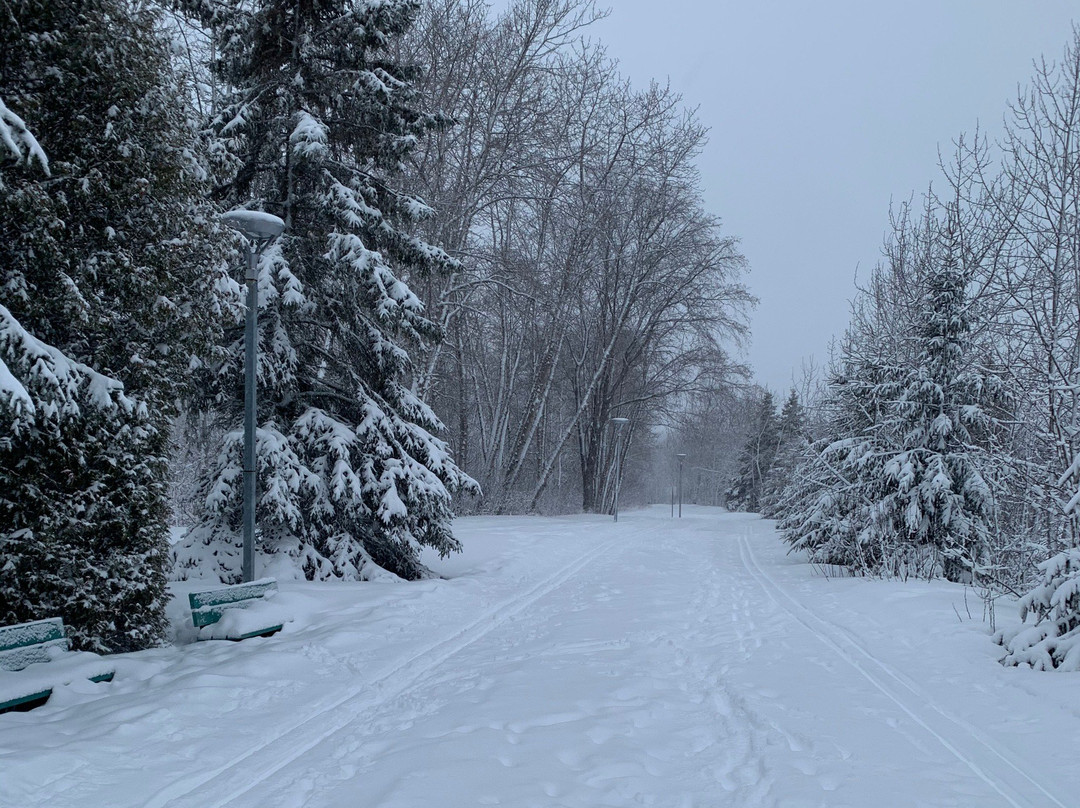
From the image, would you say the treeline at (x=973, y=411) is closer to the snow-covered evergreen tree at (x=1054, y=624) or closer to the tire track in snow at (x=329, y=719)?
the snow-covered evergreen tree at (x=1054, y=624)

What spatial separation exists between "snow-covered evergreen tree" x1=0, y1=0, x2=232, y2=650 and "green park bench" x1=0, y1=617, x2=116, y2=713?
562mm

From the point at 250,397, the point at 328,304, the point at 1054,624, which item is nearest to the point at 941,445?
the point at 1054,624

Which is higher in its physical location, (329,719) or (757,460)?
(757,460)

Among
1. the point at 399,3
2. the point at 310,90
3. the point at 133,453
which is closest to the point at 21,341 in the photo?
the point at 133,453

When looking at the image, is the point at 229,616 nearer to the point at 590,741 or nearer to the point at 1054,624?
the point at 590,741

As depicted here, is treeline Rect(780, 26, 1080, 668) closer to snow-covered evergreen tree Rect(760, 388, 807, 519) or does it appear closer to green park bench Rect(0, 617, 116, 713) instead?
green park bench Rect(0, 617, 116, 713)

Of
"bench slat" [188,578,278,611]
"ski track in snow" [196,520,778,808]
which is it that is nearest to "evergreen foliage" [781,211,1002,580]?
"ski track in snow" [196,520,778,808]

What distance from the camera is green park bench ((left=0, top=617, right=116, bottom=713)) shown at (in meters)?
5.41

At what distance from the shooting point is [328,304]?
11.1m

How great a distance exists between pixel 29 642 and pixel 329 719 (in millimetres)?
2470

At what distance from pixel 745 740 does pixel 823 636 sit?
3960 millimetres

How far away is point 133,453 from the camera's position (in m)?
7.11

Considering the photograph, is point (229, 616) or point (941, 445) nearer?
point (229, 616)

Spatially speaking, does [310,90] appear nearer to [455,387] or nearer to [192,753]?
[192,753]
